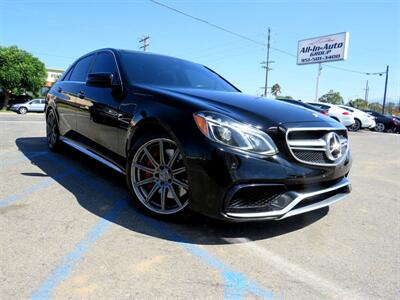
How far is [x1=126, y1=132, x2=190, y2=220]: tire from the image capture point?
3096mm

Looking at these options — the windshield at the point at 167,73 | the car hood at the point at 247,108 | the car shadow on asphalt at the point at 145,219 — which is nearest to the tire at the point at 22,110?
the car shadow on asphalt at the point at 145,219

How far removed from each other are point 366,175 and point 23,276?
553 cm

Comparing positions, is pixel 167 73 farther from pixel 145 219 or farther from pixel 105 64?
pixel 145 219

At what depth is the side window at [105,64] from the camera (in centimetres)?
414

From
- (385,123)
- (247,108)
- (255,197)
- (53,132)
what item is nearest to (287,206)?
(255,197)

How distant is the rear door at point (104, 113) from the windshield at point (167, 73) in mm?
190

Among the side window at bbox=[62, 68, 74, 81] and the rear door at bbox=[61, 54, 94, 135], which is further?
the side window at bbox=[62, 68, 74, 81]

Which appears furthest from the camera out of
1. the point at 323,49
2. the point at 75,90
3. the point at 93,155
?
the point at 323,49

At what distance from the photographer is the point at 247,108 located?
10.5ft

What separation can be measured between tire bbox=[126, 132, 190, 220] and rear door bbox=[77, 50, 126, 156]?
0.40 metres

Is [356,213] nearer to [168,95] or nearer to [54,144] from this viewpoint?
[168,95]

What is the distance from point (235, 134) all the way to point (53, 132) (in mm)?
4420

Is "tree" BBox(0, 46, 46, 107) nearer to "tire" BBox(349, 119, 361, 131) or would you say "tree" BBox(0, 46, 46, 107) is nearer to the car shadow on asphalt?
"tire" BBox(349, 119, 361, 131)

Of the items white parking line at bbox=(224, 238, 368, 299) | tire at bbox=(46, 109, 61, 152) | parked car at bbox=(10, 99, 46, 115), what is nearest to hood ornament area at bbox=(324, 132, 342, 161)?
white parking line at bbox=(224, 238, 368, 299)
